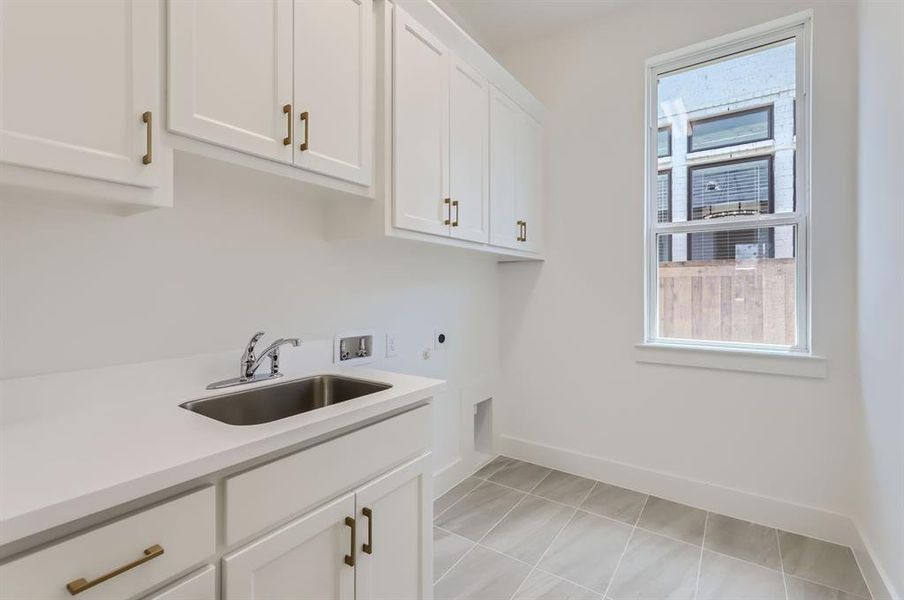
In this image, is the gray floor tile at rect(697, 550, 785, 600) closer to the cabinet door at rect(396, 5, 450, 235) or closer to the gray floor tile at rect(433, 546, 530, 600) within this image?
the gray floor tile at rect(433, 546, 530, 600)

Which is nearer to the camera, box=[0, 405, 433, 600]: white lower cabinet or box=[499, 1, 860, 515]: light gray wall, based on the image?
box=[0, 405, 433, 600]: white lower cabinet

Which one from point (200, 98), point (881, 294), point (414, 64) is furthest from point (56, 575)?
point (881, 294)

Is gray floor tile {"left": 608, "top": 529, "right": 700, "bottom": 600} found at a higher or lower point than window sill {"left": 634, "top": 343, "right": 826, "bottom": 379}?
lower

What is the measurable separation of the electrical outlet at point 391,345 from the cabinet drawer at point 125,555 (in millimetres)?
1266

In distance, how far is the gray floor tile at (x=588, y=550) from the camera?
71.0 inches

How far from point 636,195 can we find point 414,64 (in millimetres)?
1606

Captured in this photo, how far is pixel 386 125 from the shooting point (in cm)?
159

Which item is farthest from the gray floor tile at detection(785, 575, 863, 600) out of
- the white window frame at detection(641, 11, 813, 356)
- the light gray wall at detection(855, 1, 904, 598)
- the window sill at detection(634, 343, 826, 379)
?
the white window frame at detection(641, 11, 813, 356)

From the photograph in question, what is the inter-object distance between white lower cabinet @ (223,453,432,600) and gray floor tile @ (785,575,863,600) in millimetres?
1552

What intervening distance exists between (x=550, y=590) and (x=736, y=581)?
82 cm

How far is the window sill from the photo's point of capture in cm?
212

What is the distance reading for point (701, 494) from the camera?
2387mm

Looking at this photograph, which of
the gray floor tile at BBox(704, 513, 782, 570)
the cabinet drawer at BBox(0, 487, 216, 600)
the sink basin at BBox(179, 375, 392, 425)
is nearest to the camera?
the cabinet drawer at BBox(0, 487, 216, 600)

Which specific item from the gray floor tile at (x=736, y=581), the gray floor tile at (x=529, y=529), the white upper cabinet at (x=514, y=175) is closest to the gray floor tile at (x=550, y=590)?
the gray floor tile at (x=529, y=529)
